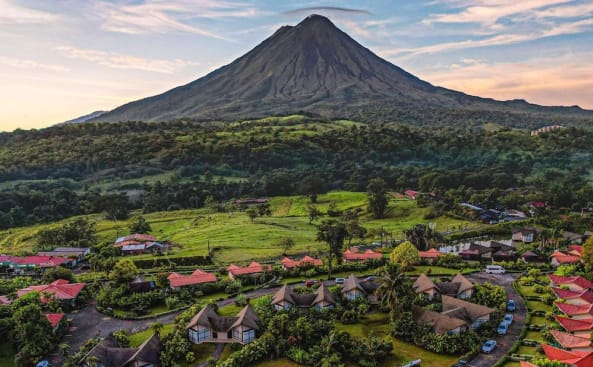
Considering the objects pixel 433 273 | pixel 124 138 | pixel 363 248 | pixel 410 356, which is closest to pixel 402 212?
pixel 363 248

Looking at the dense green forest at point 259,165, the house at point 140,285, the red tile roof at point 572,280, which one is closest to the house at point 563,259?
the red tile roof at point 572,280

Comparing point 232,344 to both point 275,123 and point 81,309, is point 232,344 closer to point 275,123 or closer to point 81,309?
point 81,309

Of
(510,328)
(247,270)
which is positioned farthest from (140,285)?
(510,328)

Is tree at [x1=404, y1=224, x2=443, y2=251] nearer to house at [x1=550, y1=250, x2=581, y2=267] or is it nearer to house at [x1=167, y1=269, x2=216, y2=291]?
house at [x1=550, y1=250, x2=581, y2=267]

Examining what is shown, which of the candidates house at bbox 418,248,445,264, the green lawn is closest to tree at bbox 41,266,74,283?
the green lawn

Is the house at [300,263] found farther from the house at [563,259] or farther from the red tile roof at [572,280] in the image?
the house at [563,259]
